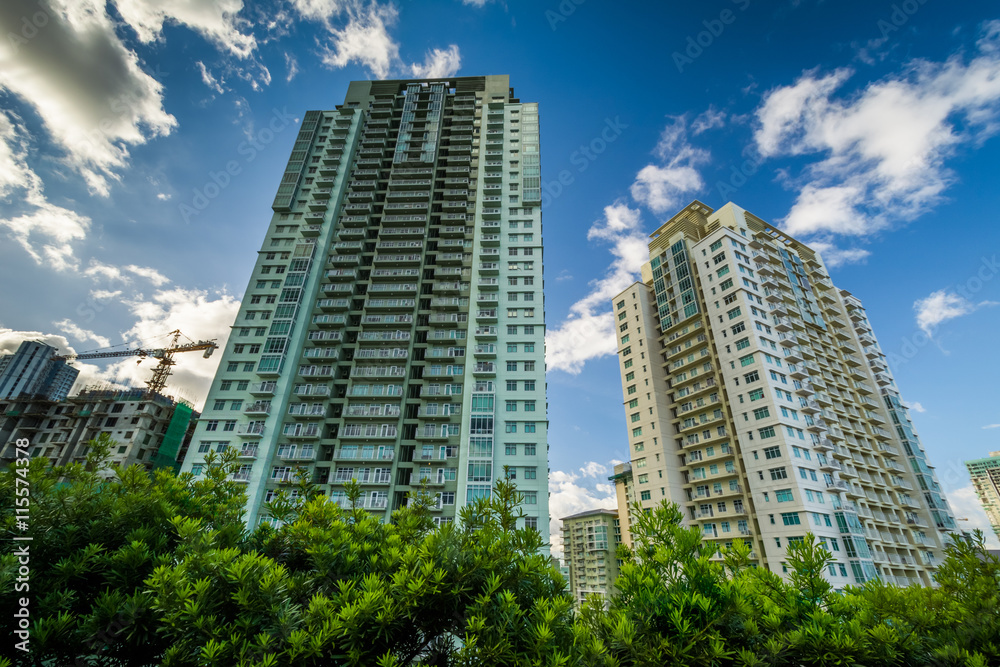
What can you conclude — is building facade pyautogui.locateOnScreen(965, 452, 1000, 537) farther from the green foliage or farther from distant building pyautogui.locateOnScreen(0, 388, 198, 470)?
distant building pyautogui.locateOnScreen(0, 388, 198, 470)

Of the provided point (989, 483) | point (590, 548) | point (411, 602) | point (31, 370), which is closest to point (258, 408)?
point (411, 602)

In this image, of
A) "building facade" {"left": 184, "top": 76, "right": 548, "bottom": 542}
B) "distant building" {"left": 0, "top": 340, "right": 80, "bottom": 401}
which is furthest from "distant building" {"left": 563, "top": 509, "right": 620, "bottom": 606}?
"distant building" {"left": 0, "top": 340, "right": 80, "bottom": 401}

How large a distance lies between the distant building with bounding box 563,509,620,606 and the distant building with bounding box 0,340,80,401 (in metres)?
151

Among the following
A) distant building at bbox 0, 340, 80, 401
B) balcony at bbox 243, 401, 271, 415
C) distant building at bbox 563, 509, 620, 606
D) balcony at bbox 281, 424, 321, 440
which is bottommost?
distant building at bbox 563, 509, 620, 606

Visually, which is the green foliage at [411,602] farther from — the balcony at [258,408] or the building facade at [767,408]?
the building facade at [767,408]

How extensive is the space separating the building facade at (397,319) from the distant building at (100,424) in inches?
1598

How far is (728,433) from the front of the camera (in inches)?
2127

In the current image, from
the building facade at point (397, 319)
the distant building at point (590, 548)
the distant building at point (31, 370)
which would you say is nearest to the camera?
the building facade at point (397, 319)

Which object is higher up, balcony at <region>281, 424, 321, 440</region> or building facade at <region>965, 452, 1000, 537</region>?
building facade at <region>965, 452, 1000, 537</region>

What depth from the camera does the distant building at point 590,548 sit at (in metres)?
122

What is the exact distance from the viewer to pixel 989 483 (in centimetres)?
14925

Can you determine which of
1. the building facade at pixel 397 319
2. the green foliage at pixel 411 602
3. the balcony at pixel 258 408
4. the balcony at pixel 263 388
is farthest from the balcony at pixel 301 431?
the green foliage at pixel 411 602

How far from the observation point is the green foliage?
6.11 m

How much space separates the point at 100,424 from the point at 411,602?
99.4m
